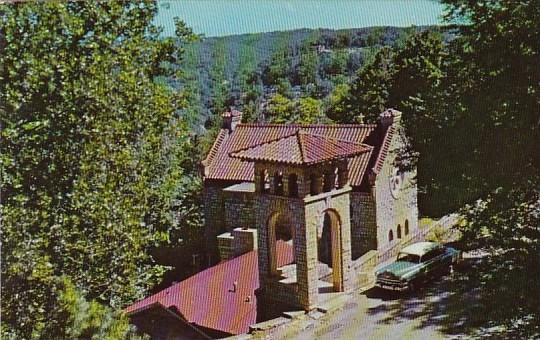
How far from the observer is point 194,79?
12.3 ft

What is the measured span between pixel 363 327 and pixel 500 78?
51.2 inches

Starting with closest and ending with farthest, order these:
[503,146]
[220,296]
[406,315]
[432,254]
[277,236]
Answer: [503,146] < [406,315] < [220,296] < [432,254] < [277,236]

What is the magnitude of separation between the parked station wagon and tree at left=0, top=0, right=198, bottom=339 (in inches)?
47.0

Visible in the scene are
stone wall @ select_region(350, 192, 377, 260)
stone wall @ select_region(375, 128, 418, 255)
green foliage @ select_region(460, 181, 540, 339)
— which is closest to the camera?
green foliage @ select_region(460, 181, 540, 339)

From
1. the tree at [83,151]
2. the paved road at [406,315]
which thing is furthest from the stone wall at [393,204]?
the tree at [83,151]

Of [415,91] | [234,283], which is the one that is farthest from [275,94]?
[234,283]

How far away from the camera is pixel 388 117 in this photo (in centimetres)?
364

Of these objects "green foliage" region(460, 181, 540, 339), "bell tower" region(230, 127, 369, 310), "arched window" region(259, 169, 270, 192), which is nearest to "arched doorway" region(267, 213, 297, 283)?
"bell tower" region(230, 127, 369, 310)

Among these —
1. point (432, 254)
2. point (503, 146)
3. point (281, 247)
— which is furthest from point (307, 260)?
point (503, 146)

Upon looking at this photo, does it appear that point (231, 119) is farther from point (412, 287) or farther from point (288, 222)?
point (412, 287)

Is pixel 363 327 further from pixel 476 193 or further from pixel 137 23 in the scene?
pixel 137 23

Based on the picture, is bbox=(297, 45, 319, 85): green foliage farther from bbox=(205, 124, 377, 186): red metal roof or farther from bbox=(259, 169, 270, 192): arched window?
bbox=(259, 169, 270, 192): arched window

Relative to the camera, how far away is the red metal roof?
377 centimetres

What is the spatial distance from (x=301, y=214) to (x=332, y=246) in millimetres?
319
